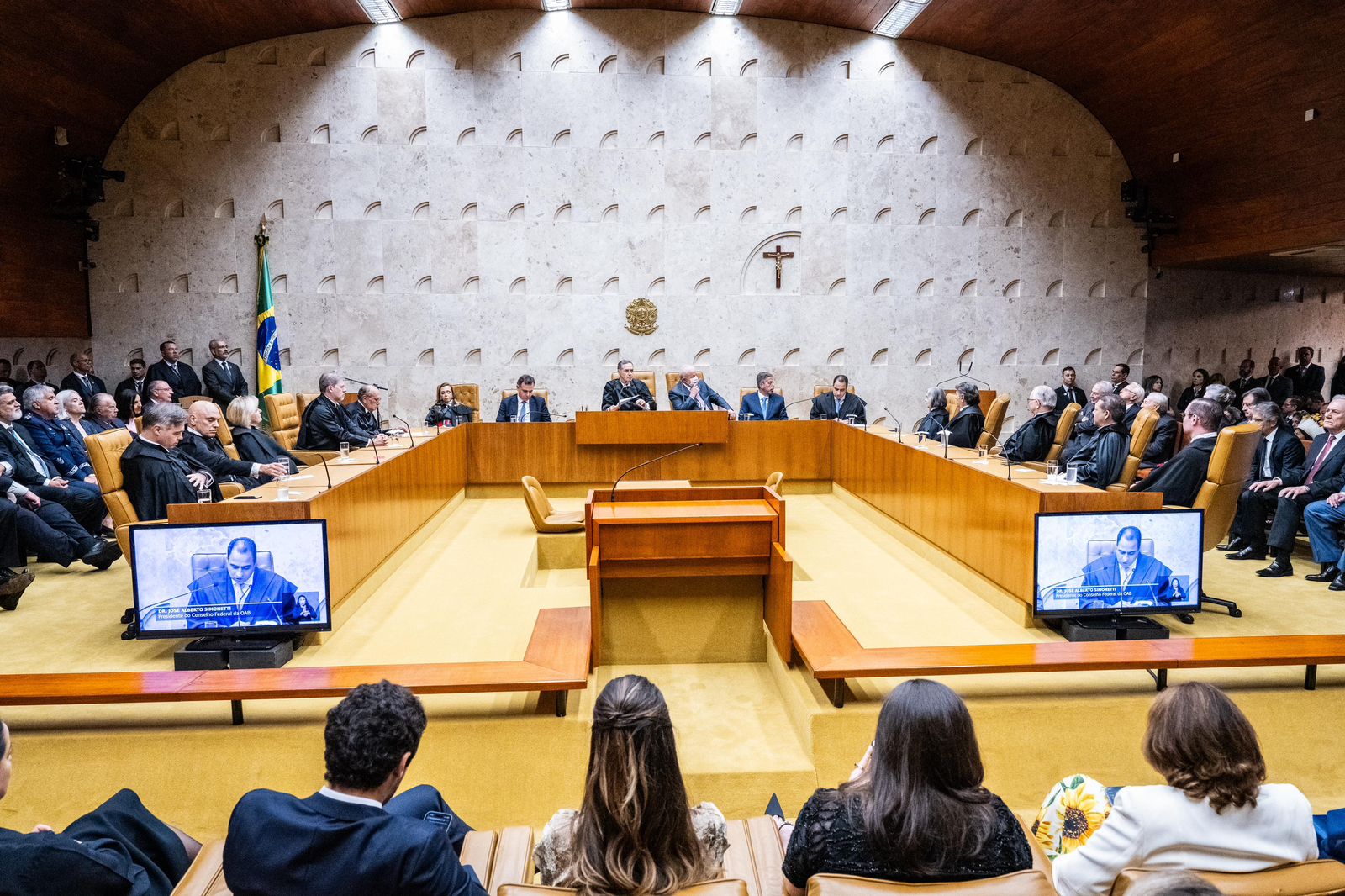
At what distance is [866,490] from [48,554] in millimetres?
5459

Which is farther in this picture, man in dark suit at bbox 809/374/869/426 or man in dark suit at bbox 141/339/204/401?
man in dark suit at bbox 141/339/204/401

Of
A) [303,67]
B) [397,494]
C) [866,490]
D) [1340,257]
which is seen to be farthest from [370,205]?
[1340,257]

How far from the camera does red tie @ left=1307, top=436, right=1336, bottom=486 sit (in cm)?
523

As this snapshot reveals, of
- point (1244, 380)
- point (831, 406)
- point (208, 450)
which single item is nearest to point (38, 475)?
point (208, 450)

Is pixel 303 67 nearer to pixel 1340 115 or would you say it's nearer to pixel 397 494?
pixel 397 494

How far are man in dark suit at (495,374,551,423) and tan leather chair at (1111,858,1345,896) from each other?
7022 millimetres

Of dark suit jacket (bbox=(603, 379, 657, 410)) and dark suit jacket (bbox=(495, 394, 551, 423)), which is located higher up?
dark suit jacket (bbox=(603, 379, 657, 410))

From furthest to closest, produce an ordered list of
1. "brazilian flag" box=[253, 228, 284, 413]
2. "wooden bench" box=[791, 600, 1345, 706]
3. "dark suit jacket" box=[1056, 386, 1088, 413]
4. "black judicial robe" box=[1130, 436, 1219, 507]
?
"dark suit jacket" box=[1056, 386, 1088, 413]
"brazilian flag" box=[253, 228, 284, 413]
"black judicial robe" box=[1130, 436, 1219, 507]
"wooden bench" box=[791, 600, 1345, 706]

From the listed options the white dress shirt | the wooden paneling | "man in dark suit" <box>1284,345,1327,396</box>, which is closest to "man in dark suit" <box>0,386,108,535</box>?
the wooden paneling

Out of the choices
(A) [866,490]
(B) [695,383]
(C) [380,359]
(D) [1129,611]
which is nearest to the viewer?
(D) [1129,611]

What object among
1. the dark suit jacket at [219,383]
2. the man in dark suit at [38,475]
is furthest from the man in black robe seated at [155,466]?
the dark suit jacket at [219,383]

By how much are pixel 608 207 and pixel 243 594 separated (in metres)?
7.47

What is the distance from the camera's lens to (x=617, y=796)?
1.56 m

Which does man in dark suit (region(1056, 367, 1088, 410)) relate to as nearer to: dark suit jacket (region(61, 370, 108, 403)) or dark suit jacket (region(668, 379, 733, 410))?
dark suit jacket (region(668, 379, 733, 410))
